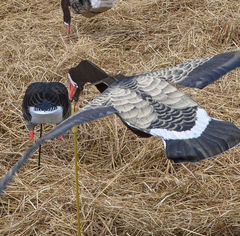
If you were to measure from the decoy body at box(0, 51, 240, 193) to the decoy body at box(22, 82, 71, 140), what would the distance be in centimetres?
33

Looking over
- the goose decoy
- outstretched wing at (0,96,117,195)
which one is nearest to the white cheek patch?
outstretched wing at (0,96,117,195)

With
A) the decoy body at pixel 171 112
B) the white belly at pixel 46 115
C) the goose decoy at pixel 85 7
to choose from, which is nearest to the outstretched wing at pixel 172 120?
the decoy body at pixel 171 112

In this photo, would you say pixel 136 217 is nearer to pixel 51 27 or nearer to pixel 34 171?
pixel 34 171

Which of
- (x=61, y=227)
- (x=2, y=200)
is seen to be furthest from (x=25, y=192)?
(x=61, y=227)

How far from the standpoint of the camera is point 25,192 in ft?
9.01

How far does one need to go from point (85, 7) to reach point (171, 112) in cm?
262

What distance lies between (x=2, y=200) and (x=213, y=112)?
1502 millimetres

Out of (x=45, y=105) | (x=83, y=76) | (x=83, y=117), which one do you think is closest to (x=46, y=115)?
(x=45, y=105)

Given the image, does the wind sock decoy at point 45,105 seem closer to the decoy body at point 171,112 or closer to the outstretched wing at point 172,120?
the decoy body at point 171,112

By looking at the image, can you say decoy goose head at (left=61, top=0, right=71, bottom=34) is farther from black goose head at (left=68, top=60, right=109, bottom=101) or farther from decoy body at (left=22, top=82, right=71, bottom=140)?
black goose head at (left=68, top=60, right=109, bottom=101)

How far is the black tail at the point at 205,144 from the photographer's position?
5.94 feet

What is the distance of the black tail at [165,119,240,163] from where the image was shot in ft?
5.94

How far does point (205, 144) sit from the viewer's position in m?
1.88

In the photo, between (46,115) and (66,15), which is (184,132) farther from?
(66,15)
